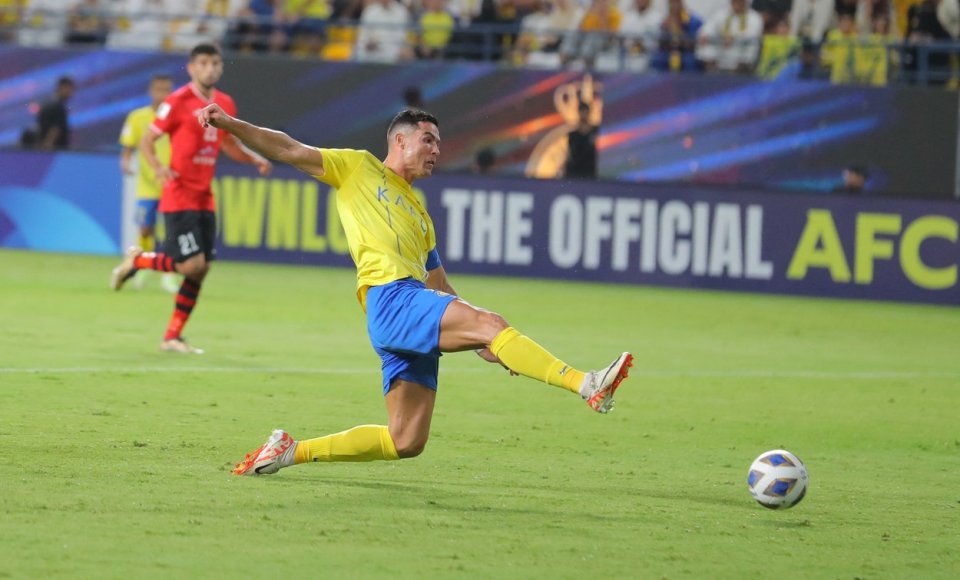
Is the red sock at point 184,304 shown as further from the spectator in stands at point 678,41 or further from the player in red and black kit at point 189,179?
the spectator in stands at point 678,41

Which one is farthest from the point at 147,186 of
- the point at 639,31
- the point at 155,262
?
the point at 639,31

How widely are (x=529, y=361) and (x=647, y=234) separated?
13.6 metres

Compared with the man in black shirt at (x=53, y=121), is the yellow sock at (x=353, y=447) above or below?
below

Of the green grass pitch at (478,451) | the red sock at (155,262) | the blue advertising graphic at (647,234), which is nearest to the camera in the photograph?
the green grass pitch at (478,451)

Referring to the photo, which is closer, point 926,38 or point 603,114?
point 926,38

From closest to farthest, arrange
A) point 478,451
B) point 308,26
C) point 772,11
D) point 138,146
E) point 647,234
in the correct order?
point 478,451
point 138,146
point 647,234
point 772,11
point 308,26

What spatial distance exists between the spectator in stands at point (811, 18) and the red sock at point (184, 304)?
11566 millimetres

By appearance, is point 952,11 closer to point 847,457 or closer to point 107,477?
point 847,457

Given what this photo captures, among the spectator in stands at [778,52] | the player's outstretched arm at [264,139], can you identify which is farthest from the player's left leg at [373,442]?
the spectator in stands at [778,52]

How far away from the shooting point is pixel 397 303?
740cm

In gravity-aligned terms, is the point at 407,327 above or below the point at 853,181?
below

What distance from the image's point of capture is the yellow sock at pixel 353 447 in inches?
300

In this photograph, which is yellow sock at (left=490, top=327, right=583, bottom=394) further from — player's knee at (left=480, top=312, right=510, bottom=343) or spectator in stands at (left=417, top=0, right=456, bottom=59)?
spectator in stands at (left=417, top=0, right=456, bottom=59)

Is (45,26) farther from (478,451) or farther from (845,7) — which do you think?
(478,451)
